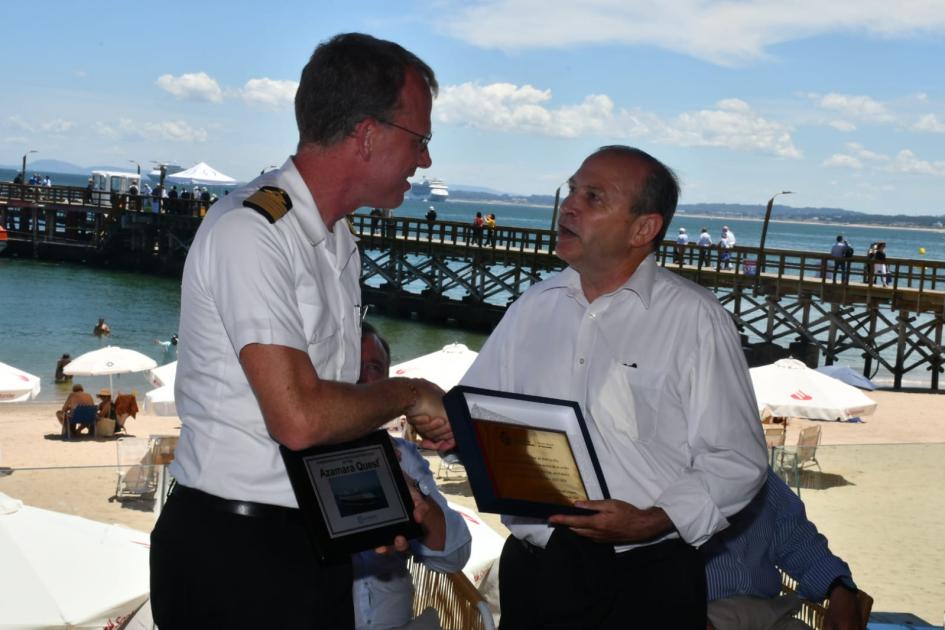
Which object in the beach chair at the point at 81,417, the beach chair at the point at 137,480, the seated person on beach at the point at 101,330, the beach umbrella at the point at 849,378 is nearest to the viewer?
the beach chair at the point at 137,480

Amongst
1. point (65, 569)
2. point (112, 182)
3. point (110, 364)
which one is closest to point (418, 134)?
point (65, 569)

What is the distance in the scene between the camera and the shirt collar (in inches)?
96.8

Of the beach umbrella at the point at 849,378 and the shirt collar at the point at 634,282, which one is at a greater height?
the shirt collar at the point at 634,282

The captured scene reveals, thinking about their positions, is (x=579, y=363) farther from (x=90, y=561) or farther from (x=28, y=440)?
(x=28, y=440)

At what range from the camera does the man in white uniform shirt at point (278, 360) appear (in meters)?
1.59

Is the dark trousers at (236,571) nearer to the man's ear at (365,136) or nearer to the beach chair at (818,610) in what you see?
the man's ear at (365,136)

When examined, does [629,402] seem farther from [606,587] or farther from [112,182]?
[112,182]

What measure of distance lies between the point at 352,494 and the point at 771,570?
1828 millimetres

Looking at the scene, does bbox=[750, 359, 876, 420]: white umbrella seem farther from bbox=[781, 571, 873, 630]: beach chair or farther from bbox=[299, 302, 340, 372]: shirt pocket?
bbox=[299, 302, 340, 372]: shirt pocket

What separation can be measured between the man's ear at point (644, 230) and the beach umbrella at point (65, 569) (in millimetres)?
2250

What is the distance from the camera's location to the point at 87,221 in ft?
174

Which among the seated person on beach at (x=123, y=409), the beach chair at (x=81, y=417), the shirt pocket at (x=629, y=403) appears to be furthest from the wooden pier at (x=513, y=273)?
the shirt pocket at (x=629, y=403)

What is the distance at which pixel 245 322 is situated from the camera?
1.57 metres

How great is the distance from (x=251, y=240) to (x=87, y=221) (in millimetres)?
54823
